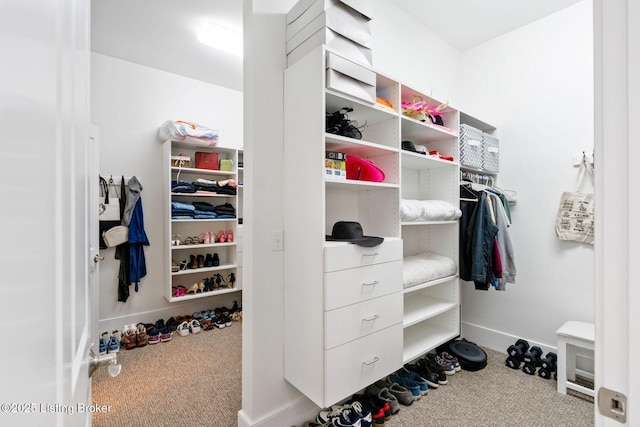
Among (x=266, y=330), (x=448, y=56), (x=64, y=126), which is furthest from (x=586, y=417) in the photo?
(x=448, y=56)

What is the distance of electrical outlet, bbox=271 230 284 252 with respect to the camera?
67.6 inches

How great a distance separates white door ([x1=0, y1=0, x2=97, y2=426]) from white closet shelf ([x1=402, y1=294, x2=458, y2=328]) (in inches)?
78.3

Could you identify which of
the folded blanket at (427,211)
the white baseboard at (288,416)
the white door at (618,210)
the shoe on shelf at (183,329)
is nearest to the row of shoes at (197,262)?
the shoe on shelf at (183,329)

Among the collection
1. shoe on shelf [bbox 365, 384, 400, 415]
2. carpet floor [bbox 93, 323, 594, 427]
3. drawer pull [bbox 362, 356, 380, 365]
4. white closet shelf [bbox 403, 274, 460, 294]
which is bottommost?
carpet floor [bbox 93, 323, 594, 427]

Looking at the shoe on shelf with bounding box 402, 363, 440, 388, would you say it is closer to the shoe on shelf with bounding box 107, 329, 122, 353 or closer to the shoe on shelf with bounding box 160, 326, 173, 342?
the shoe on shelf with bounding box 160, 326, 173, 342

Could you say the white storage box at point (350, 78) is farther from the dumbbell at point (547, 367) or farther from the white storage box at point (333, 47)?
the dumbbell at point (547, 367)

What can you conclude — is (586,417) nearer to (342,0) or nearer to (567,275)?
(567,275)

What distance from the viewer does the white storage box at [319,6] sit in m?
1.54

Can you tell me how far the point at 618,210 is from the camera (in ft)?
1.51

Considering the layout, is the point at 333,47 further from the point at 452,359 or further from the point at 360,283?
the point at 452,359

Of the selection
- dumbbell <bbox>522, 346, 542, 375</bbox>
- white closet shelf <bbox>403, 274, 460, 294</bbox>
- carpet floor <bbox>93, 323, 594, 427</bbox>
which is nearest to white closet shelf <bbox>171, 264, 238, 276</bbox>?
carpet floor <bbox>93, 323, 594, 427</bbox>

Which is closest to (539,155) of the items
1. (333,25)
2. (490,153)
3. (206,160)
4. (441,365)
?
(490,153)

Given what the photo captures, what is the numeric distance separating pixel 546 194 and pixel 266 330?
108 inches

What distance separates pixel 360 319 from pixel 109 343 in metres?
2.57
